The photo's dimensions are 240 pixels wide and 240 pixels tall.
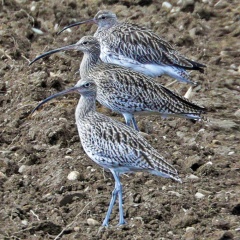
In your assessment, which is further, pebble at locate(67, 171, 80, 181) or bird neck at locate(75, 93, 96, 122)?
pebble at locate(67, 171, 80, 181)

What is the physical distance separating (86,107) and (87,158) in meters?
0.87

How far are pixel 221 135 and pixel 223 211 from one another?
2.27 meters

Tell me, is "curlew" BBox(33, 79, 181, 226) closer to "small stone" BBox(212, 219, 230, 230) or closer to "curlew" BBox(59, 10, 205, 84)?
"small stone" BBox(212, 219, 230, 230)

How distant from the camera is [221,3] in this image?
15.5 m

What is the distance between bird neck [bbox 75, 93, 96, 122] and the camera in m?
9.01

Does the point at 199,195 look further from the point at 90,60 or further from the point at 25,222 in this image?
the point at 90,60

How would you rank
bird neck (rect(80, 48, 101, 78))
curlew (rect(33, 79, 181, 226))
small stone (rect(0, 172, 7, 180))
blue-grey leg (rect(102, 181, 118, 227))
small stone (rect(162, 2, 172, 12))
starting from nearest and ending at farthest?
1. blue-grey leg (rect(102, 181, 118, 227))
2. curlew (rect(33, 79, 181, 226))
3. small stone (rect(0, 172, 7, 180))
4. bird neck (rect(80, 48, 101, 78))
5. small stone (rect(162, 2, 172, 12))

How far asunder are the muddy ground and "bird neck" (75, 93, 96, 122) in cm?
68

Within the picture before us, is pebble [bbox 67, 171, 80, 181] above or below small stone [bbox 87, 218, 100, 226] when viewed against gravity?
below

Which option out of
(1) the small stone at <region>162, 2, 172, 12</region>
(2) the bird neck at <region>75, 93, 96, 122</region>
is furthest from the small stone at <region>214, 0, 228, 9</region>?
(2) the bird neck at <region>75, 93, 96, 122</region>

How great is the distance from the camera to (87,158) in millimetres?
9719

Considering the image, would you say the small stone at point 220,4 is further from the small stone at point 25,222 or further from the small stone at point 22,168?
the small stone at point 25,222

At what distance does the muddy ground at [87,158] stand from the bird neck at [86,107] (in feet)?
2.24

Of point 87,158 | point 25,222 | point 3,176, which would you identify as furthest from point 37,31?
point 25,222
